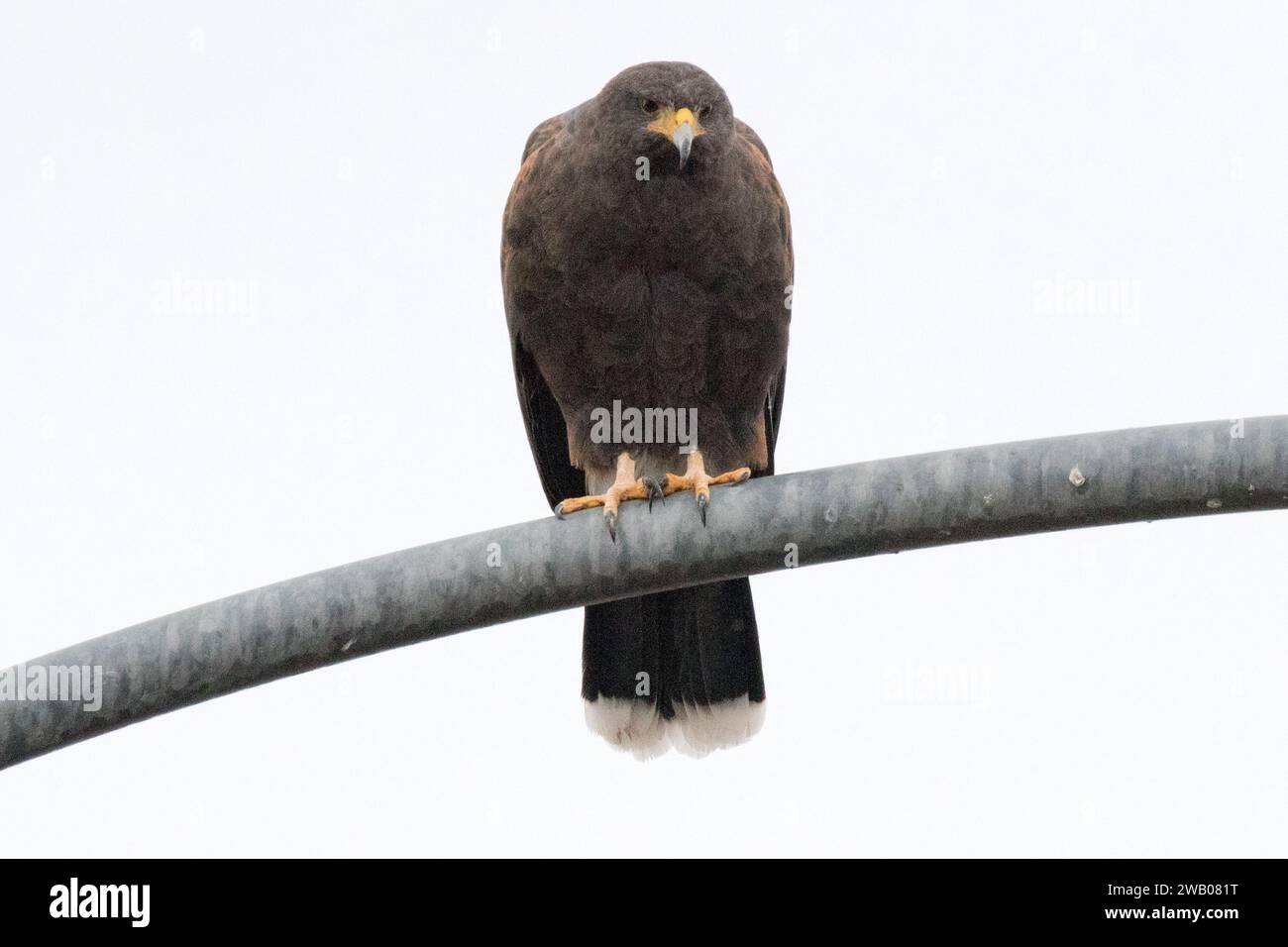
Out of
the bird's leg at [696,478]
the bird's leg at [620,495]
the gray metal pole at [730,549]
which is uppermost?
the bird's leg at [696,478]

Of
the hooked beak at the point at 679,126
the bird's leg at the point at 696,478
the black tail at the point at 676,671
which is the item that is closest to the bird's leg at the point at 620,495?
the bird's leg at the point at 696,478

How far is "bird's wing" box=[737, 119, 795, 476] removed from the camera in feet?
18.4

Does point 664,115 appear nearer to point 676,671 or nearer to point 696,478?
point 696,478

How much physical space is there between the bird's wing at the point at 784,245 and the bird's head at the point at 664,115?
9.6 inches

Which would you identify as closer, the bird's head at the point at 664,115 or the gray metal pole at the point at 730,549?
the gray metal pole at the point at 730,549

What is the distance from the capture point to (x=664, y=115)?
5.33 meters

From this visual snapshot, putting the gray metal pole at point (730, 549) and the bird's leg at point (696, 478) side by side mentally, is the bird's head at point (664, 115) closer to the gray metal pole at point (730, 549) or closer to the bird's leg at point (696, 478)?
the bird's leg at point (696, 478)

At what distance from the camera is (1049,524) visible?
3.02 meters

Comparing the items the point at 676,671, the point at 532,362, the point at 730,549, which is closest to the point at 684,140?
the point at 532,362

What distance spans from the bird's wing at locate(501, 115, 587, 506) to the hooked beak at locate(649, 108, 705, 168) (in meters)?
0.46

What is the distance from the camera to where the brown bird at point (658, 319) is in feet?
17.5

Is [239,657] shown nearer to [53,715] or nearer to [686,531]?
[53,715]

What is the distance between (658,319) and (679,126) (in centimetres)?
61

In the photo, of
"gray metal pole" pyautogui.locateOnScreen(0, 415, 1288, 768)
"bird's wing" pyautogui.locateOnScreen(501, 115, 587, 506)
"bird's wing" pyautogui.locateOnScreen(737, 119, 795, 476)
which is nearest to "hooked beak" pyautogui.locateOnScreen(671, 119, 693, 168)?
"bird's wing" pyautogui.locateOnScreen(737, 119, 795, 476)
